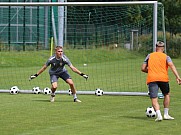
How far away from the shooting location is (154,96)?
13.9m

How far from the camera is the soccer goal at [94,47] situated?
2566 cm

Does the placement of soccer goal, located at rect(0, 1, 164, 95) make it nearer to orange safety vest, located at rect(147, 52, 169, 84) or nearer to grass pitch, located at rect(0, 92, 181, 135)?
grass pitch, located at rect(0, 92, 181, 135)

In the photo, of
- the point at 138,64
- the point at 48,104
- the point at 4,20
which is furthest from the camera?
the point at 4,20

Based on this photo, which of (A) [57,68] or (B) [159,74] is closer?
(B) [159,74]

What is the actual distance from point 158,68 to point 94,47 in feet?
62.6

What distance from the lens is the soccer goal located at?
1010 inches

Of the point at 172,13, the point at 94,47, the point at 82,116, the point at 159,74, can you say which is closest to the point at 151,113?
the point at 159,74

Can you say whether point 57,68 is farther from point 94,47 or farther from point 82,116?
point 94,47

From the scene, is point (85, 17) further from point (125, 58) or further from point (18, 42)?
point (18, 42)

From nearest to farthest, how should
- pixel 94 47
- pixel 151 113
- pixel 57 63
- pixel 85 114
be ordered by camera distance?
pixel 151 113
pixel 85 114
pixel 57 63
pixel 94 47

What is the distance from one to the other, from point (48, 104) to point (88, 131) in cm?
516

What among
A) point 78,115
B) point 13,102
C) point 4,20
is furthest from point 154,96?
point 4,20

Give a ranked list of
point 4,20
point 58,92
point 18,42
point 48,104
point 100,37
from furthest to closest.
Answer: point 4,20
point 18,42
point 100,37
point 58,92
point 48,104

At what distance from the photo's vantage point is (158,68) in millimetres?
14031
